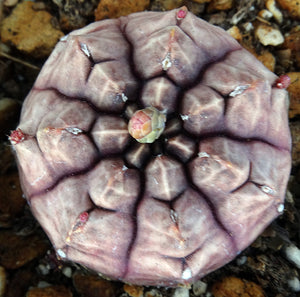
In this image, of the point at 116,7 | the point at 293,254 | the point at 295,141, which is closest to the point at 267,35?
the point at 295,141

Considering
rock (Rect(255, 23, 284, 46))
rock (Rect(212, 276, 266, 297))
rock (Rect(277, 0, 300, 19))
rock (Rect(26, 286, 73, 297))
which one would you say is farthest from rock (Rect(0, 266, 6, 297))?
rock (Rect(277, 0, 300, 19))

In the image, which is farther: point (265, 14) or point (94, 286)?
point (265, 14)

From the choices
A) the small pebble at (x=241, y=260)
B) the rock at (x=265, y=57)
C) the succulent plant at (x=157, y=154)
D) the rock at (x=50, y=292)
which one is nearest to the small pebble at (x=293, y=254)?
the small pebble at (x=241, y=260)

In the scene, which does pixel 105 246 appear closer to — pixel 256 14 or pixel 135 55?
pixel 135 55

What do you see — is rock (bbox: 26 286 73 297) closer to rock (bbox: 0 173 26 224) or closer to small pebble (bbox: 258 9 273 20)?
rock (bbox: 0 173 26 224)

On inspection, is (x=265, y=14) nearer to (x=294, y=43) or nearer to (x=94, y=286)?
(x=294, y=43)

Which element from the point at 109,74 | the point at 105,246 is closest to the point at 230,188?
the point at 105,246
